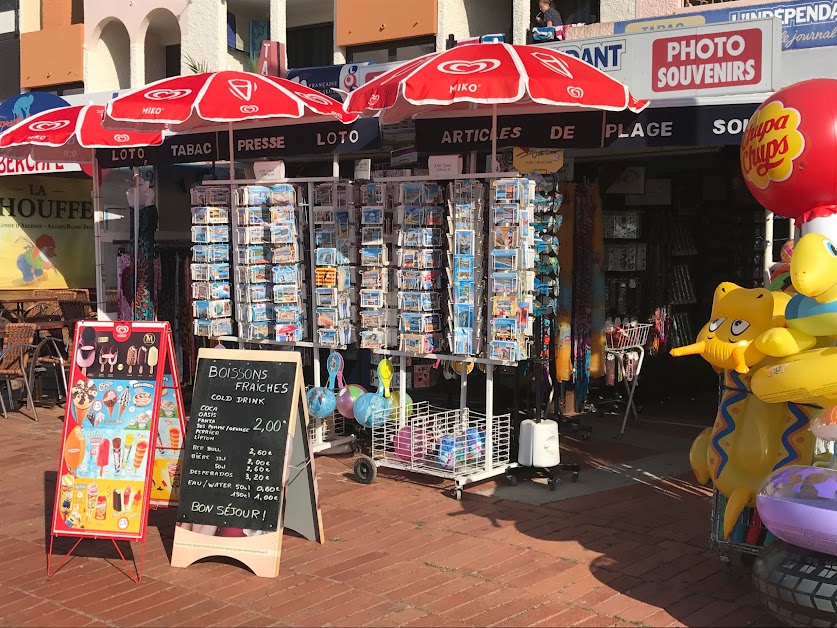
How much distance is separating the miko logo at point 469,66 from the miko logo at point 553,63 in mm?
369

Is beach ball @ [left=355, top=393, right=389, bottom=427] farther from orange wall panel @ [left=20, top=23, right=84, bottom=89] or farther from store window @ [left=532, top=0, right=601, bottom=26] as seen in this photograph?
orange wall panel @ [left=20, top=23, right=84, bottom=89]

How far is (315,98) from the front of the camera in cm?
797

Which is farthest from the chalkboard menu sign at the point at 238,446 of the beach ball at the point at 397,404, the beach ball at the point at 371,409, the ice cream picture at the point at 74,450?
the beach ball at the point at 397,404

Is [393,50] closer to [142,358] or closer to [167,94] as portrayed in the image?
[167,94]

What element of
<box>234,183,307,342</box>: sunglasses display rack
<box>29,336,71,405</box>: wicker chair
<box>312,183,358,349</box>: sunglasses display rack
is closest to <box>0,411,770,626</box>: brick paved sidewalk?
<box>312,183,358,349</box>: sunglasses display rack

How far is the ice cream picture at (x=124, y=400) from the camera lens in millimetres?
5773

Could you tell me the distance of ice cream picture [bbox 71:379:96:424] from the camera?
5809 millimetres

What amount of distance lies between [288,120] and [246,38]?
10.2 metres

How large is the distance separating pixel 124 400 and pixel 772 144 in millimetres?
4017

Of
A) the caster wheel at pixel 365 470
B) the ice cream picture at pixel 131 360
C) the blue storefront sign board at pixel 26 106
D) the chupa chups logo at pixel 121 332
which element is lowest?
the caster wheel at pixel 365 470

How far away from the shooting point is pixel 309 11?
17.1 m

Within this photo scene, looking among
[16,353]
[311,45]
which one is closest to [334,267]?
[16,353]

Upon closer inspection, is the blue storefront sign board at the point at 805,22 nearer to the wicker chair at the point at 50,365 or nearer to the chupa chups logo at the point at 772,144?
the chupa chups logo at the point at 772,144

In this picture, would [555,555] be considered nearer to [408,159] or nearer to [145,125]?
[408,159]
